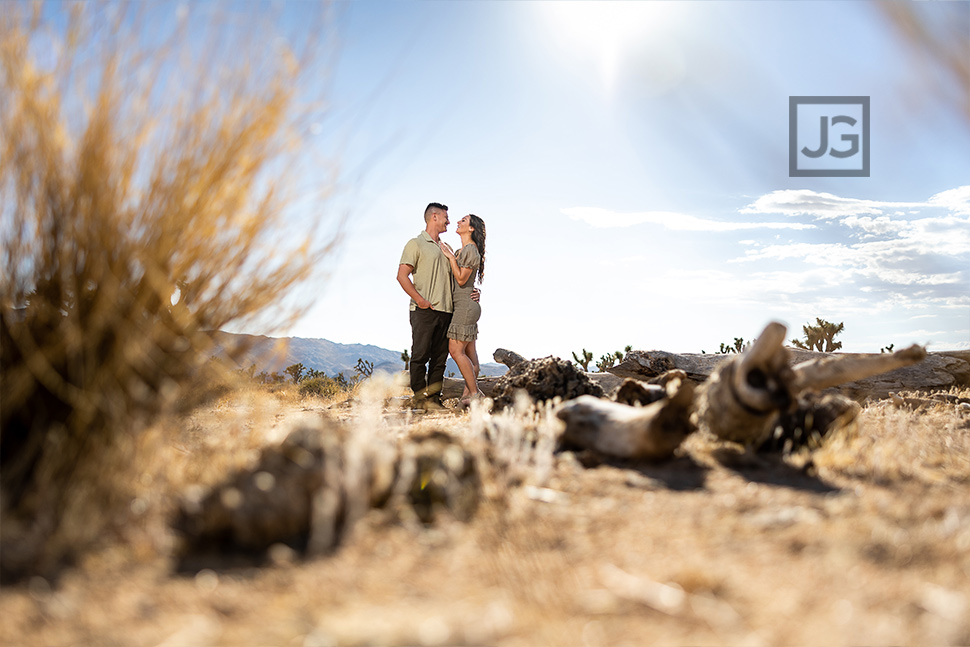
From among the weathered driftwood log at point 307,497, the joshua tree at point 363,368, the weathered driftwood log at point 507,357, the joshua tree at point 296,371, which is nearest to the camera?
the weathered driftwood log at point 307,497

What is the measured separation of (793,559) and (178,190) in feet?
8.84

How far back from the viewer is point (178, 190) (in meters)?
2.69

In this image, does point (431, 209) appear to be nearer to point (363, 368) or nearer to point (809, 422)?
point (809, 422)

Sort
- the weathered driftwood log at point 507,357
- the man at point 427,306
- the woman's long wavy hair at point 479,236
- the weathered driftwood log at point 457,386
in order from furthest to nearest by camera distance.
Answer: the weathered driftwood log at point 507,357 → the weathered driftwood log at point 457,386 → the woman's long wavy hair at point 479,236 → the man at point 427,306

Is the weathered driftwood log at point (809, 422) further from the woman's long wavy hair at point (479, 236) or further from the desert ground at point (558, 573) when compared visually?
the woman's long wavy hair at point (479, 236)

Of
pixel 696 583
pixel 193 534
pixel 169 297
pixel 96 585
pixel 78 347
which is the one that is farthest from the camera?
pixel 169 297

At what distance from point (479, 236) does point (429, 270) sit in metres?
1.20

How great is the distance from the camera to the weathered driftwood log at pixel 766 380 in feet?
11.8

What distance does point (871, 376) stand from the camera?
30.8ft

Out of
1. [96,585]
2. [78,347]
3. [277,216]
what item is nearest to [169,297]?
[78,347]

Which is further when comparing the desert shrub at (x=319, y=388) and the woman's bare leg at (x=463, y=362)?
the desert shrub at (x=319, y=388)

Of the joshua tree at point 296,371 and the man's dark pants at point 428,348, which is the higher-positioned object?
the man's dark pants at point 428,348

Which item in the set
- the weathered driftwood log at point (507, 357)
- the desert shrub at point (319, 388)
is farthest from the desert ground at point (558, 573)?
the desert shrub at point (319, 388)

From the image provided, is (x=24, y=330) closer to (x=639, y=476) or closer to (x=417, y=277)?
(x=639, y=476)
